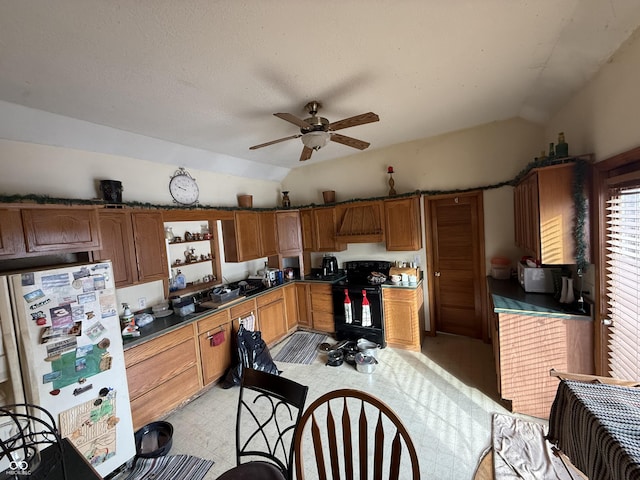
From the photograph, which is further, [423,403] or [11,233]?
[423,403]

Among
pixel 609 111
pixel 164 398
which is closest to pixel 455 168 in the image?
pixel 609 111

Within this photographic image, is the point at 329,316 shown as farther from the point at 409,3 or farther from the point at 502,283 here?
the point at 409,3

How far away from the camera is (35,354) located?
167 centimetres

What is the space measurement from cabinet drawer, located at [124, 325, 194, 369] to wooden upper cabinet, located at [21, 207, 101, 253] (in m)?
0.92

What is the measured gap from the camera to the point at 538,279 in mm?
2625

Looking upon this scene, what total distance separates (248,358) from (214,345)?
0.41m

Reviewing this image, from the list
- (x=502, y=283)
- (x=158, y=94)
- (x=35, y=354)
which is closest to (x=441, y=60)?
(x=158, y=94)

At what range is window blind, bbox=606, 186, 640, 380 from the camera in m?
1.61

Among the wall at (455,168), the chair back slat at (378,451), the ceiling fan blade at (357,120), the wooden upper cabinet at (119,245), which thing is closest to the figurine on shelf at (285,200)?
the wall at (455,168)

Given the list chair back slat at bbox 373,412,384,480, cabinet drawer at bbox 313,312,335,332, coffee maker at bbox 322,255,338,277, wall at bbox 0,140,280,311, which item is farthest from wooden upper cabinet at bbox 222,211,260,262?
chair back slat at bbox 373,412,384,480

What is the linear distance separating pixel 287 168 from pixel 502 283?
3.66 metres

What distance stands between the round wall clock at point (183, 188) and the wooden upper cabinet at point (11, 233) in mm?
1539

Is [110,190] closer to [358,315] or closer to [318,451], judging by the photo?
[318,451]

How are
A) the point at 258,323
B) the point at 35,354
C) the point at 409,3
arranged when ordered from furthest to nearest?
the point at 258,323
the point at 35,354
the point at 409,3
